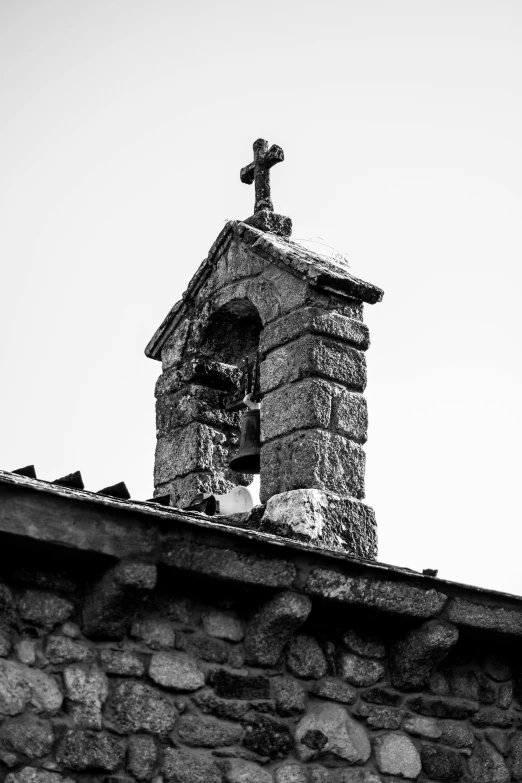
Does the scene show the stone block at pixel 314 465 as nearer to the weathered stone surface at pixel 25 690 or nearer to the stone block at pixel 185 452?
the stone block at pixel 185 452

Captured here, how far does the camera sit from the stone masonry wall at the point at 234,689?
13.7 ft

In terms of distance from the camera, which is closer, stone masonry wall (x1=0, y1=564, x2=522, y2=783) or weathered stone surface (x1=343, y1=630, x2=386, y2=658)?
stone masonry wall (x1=0, y1=564, x2=522, y2=783)

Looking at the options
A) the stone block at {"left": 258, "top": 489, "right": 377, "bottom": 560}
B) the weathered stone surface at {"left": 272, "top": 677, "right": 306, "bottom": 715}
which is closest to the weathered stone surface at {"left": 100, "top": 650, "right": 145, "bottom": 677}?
the weathered stone surface at {"left": 272, "top": 677, "right": 306, "bottom": 715}

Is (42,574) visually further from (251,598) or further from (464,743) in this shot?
(464,743)

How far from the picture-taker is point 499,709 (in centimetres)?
548

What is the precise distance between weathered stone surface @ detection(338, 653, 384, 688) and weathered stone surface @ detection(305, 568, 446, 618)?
0.30 m

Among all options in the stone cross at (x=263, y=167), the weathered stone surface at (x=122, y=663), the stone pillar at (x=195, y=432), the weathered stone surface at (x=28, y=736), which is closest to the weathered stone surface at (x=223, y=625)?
the weathered stone surface at (x=122, y=663)

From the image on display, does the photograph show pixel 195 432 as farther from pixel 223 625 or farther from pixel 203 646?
pixel 203 646

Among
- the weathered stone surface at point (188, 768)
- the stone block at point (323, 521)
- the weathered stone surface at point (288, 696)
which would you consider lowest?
the weathered stone surface at point (188, 768)

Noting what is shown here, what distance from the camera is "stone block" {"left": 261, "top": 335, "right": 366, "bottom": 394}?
19.5 feet

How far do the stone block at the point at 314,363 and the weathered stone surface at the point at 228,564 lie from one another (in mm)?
1525

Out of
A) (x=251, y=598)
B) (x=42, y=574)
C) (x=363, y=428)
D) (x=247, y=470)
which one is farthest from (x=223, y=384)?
(x=42, y=574)

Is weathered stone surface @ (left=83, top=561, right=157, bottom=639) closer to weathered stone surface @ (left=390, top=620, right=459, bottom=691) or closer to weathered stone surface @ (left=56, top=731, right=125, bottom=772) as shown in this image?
weathered stone surface @ (left=56, top=731, right=125, bottom=772)

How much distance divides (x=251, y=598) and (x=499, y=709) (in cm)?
151
